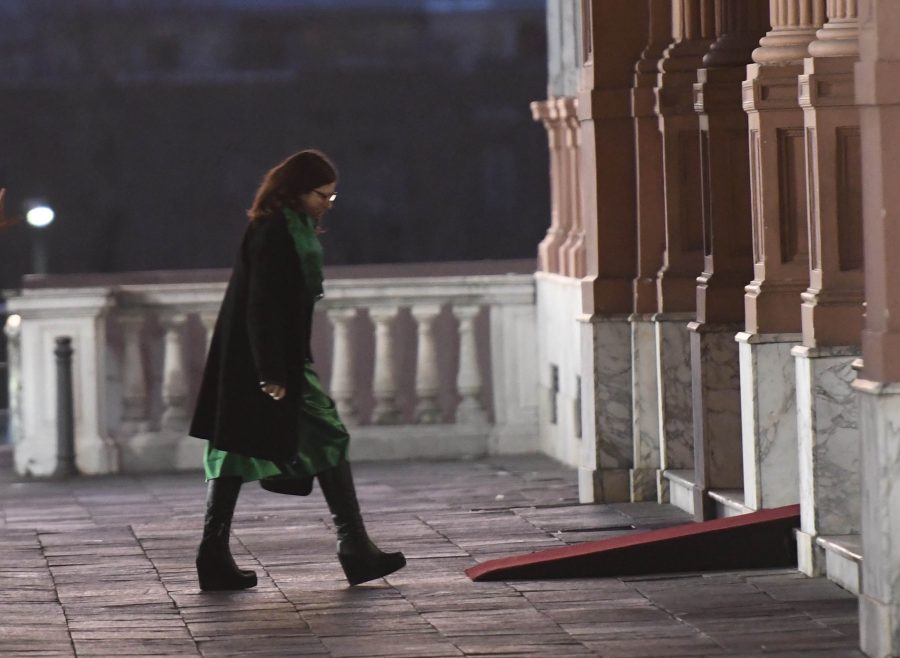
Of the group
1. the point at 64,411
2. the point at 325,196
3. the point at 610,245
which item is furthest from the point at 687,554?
the point at 64,411

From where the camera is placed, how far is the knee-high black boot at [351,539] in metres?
8.70

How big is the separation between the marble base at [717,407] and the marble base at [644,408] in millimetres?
1073

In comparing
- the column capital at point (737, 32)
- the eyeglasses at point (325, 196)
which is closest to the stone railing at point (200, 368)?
the column capital at point (737, 32)

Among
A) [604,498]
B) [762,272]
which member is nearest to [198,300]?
[604,498]

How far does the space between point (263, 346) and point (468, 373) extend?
5.89m

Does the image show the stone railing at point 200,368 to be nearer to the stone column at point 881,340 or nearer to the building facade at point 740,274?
the building facade at point 740,274

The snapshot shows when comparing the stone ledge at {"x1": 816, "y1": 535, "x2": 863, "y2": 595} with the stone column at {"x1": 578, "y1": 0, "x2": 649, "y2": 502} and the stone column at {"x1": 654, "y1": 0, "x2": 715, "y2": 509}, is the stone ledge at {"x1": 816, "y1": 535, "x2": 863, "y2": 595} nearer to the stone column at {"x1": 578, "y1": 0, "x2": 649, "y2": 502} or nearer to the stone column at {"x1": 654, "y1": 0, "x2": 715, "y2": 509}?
the stone column at {"x1": 654, "y1": 0, "x2": 715, "y2": 509}

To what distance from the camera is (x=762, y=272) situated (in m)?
9.33

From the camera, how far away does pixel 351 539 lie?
8742 millimetres

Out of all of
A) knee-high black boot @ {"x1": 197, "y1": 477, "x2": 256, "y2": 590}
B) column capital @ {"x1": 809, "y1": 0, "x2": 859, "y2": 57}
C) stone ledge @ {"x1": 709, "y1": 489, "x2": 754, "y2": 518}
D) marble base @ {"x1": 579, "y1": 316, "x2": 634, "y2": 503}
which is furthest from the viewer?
marble base @ {"x1": 579, "y1": 316, "x2": 634, "y2": 503}

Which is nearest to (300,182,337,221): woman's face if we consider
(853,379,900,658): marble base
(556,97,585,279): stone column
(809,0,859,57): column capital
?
(809,0,859,57): column capital

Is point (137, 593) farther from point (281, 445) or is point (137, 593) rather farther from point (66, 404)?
point (66, 404)

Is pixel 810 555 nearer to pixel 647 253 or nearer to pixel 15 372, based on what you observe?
pixel 647 253

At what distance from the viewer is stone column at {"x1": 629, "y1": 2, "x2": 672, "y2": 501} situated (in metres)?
11.3
